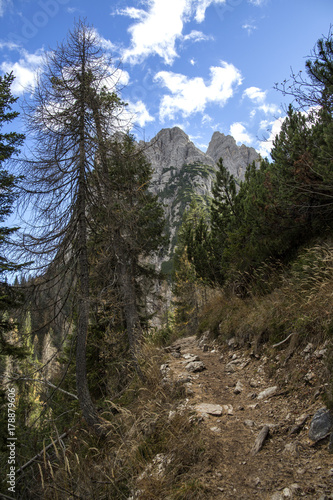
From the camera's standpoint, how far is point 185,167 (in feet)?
439

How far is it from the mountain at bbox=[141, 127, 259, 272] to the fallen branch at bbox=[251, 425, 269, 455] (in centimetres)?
9092

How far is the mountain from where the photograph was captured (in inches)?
4451

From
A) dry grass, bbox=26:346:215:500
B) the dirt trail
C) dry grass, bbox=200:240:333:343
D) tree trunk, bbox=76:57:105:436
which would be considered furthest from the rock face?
dry grass, bbox=26:346:215:500

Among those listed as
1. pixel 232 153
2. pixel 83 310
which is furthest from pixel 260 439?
pixel 232 153

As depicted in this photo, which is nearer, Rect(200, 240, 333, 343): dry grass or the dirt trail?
the dirt trail

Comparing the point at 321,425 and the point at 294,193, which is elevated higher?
the point at 294,193

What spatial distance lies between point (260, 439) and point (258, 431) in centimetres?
26

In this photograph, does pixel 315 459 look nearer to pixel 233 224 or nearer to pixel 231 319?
pixel 231 319

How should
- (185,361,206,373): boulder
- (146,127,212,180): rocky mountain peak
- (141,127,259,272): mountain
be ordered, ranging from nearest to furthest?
(185,361,206,373): boulder
(141,127,259,272): mountain
(146,127,212,180): rocky mountain peak

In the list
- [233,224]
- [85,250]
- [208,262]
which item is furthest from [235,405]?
[208,262]

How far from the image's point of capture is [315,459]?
2.13 m

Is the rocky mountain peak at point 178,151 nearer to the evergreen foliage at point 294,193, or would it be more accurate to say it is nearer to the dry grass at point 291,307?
the evergreen foliage at point 294,193

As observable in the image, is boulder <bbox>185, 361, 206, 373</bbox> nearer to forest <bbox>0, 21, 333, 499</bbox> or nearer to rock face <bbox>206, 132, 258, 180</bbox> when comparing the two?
forest <bbox>0, 21, 333, 499</bbox>

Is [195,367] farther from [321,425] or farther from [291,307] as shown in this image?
[321,425]
